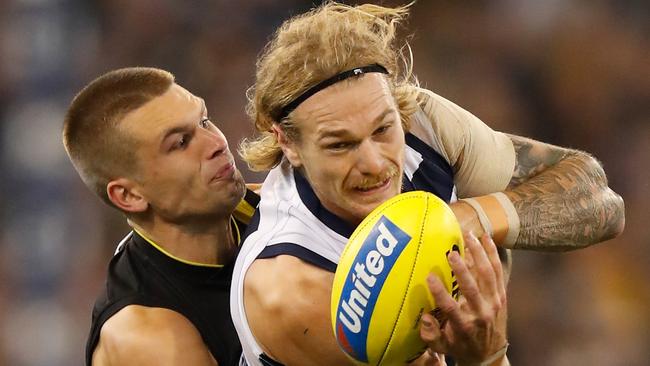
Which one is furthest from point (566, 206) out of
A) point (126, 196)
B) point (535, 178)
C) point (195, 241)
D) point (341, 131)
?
point (126, 196)

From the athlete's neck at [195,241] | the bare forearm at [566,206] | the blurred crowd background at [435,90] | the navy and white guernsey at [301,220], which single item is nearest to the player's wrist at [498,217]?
the bare forearm at [566,206]

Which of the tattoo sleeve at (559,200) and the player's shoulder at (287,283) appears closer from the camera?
the player's shoulder at (287,283)

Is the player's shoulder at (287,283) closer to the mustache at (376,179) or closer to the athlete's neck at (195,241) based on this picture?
the mustache at (376,179)

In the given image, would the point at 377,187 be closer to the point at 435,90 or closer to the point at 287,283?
the point at 287,283

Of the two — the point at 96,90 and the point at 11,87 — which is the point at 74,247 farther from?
the point at 96,90

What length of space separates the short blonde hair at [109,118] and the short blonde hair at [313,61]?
445 millimetres

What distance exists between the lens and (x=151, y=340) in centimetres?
288

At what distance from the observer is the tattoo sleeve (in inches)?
105

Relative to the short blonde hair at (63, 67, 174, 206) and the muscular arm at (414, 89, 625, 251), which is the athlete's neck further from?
the muscular arm at (414, 89, 625, 251)

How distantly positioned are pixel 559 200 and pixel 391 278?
773 millimetres

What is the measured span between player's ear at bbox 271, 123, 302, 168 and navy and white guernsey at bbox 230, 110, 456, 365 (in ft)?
0.17

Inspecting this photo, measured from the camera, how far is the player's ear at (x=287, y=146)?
2.61 metres

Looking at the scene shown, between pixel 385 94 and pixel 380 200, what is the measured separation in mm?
257

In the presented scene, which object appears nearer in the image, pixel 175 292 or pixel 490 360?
pixel 490 360
